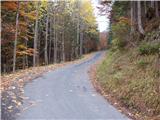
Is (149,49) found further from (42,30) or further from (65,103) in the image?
(42,30)

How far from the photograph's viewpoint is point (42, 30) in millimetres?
46844

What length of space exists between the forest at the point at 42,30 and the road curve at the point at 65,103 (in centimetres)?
985

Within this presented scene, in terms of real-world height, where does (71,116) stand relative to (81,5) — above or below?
below

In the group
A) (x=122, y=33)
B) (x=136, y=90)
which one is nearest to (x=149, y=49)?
(x=136, y=90)

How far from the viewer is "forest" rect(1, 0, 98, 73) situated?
31.0m

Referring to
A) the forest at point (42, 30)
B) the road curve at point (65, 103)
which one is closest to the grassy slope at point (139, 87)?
the road curve at point (65, 103)

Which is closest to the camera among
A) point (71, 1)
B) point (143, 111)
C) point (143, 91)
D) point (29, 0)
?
point (143, 111)

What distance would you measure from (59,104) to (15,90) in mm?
3412

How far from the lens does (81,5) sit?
5509 cm

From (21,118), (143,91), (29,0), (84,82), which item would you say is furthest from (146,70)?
(29,0)

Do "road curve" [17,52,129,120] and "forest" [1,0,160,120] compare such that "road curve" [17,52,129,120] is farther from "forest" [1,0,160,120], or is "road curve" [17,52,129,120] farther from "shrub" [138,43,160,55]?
"shrub" [138,43,160,55]

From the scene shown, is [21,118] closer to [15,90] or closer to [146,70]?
[15,90]

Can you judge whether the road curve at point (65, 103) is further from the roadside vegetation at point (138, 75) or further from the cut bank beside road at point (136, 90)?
the roadside vegetation at point (138, 75)

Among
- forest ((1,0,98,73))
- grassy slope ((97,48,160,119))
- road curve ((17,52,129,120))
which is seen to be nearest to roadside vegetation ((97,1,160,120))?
grassy slope ((97,48,160,119))
